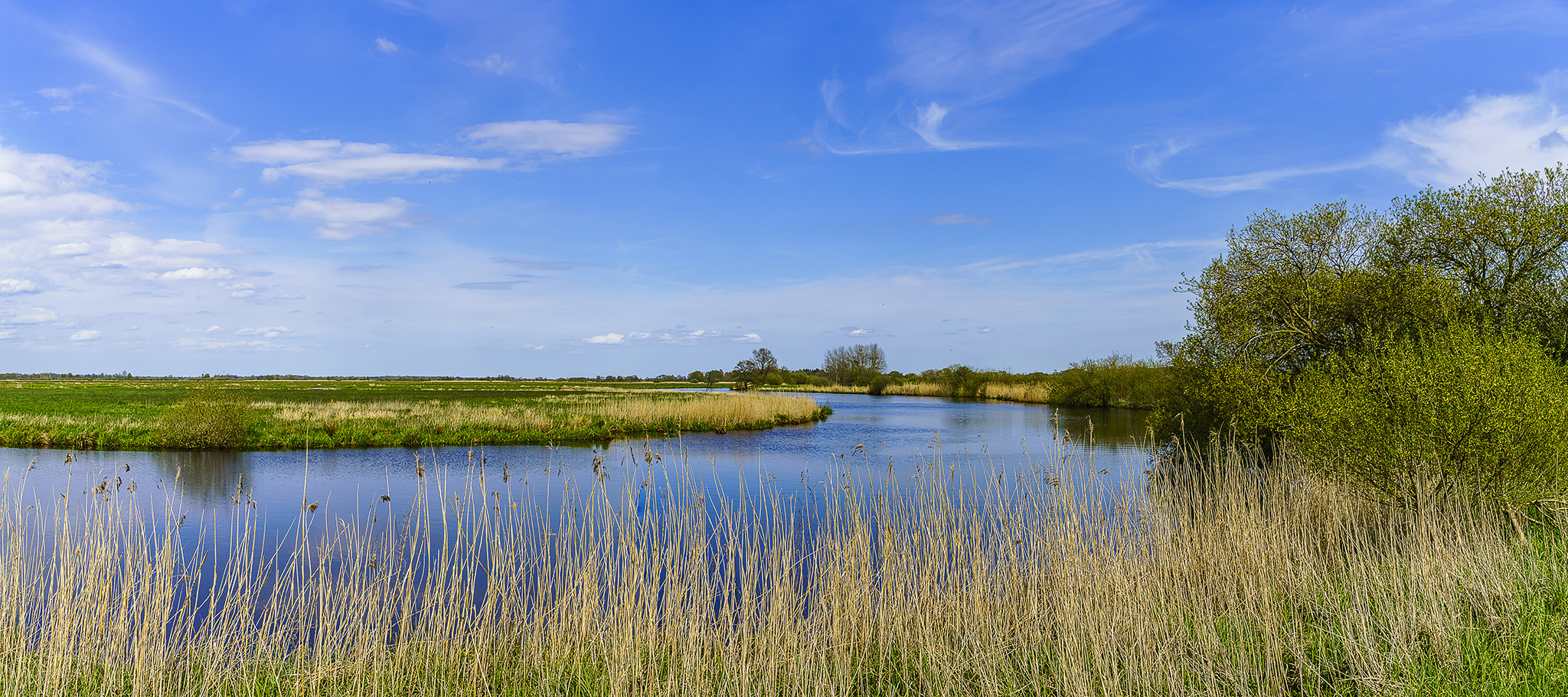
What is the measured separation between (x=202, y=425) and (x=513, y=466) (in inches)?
400

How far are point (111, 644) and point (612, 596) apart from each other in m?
3.30

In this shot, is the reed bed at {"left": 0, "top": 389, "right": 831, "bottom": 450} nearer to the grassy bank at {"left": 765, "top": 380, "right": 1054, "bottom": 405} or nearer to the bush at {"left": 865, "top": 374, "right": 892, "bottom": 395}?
the grassy bank at {"left": 765, "top": 380, "right": 1054, "bottom": 405}

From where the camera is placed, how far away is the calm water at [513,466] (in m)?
12.1

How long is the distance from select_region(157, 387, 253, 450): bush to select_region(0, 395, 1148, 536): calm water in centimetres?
89

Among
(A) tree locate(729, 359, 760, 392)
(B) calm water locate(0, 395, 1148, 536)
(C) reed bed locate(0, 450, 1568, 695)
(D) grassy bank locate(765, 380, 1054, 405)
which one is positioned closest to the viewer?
(C) reed bed locate(0, 450, 1568, 695)

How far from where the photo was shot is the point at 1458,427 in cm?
800

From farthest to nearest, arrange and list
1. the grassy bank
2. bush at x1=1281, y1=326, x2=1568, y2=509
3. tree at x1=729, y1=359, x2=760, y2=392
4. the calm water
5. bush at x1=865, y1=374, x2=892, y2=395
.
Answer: tree at x1=729, y1=359, x2=760, y2=392, bush at x1=865, y1=374, x2=892, y2=395, the grassy bank, the calm water, bush at x1=1281, y1=326, x2=1568, y2=509

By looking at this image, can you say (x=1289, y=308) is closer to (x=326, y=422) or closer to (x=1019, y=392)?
(x=326, y=422)

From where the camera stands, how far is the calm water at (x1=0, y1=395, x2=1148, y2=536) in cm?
1213

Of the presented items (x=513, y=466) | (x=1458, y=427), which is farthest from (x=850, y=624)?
(x=513, y=466)

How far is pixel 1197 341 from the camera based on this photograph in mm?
17312

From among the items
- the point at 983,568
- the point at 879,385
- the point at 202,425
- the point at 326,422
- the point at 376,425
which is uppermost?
the point at 879,385

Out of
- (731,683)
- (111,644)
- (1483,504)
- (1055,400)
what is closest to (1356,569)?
(1483,504)

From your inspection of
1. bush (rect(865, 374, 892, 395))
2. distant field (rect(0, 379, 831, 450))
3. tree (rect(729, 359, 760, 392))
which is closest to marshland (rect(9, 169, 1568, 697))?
distant field (rect(0, 379, 831, 450))
